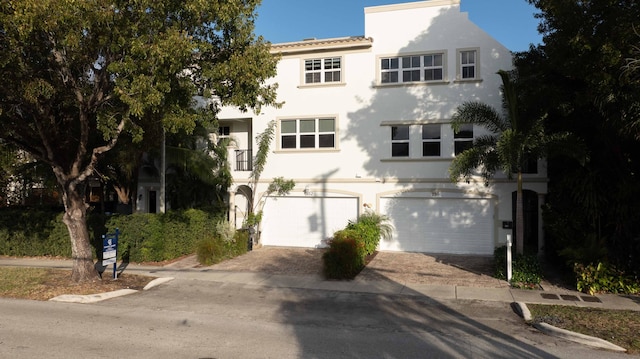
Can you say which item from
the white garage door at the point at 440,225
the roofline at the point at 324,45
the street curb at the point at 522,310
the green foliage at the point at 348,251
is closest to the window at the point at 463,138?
the white garage door at the point at 440,225

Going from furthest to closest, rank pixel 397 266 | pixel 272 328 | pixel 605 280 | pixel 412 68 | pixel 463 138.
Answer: pixel 412 68, pixel 463 138, pixel 397 266, pixel 605 280, pixel 272 328

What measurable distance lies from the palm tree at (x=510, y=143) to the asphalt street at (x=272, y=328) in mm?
3607

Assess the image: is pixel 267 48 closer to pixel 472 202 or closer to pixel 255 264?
pixel 255 264

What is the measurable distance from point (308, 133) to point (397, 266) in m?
7.02

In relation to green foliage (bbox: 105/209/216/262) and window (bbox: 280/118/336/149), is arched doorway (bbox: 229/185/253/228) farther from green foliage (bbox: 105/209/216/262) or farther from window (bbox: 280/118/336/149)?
green foliage (bbox: 105/209/216/262)

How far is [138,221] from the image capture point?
585 inches

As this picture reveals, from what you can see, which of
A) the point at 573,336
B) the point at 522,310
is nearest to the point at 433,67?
the point at 522,310

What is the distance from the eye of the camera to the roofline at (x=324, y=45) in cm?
1792

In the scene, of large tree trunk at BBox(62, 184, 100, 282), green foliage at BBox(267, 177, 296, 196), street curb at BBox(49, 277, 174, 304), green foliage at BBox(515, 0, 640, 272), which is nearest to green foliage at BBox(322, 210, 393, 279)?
green foliage at BBox(267, 177, 296, 196)

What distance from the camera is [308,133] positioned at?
18734 mm

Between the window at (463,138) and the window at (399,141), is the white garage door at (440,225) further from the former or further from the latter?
the window at (463,138)

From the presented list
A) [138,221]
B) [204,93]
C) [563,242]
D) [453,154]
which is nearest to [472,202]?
[453,154]

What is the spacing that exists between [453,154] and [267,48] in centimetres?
875

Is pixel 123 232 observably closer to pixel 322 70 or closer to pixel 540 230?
pixel 322 70
